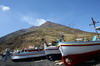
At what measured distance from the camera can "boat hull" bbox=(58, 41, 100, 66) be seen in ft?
54.6

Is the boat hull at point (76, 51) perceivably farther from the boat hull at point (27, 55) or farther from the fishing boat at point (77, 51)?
the boat hull at point (27, 55)

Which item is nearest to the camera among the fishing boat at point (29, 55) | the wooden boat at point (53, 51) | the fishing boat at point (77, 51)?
the fishing boat at point (77, 51)

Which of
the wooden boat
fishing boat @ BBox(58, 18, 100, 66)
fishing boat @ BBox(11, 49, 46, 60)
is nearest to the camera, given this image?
fishing boat @ BBox(58, 18, 100, 66)

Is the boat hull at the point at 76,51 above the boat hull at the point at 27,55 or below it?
above

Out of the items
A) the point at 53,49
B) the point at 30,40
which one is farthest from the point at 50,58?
the point at 30,40

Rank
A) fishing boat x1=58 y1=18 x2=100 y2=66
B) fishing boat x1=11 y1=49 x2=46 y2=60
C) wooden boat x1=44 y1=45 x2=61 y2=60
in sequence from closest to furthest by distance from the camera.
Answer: fishing boat x1=58 y1=18 x2=100 y2=66 → wooden boat x1=44 y1=45 x2=61 y2=60 → fishing boat x1=11 y1=49 x2=46 y2=60

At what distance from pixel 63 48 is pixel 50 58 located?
1212cm

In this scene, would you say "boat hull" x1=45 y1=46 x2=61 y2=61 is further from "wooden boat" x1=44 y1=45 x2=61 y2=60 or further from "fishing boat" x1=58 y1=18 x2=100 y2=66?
"fishing boat" x1=58 y1=18 x2=100 y2=66

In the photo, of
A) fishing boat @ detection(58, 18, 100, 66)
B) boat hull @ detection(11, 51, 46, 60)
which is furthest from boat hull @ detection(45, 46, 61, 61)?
fishing boat @ detection(58, 18, 100, 66)

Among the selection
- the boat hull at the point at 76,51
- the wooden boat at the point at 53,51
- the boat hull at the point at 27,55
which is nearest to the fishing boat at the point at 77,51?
the boat hull at the point at 76,51

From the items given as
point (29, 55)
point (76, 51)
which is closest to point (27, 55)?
point (29, 55)

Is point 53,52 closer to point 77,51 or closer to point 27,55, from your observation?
point 27,55

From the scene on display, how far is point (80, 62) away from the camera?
59.1 ft

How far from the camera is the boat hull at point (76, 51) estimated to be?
54.6ft
